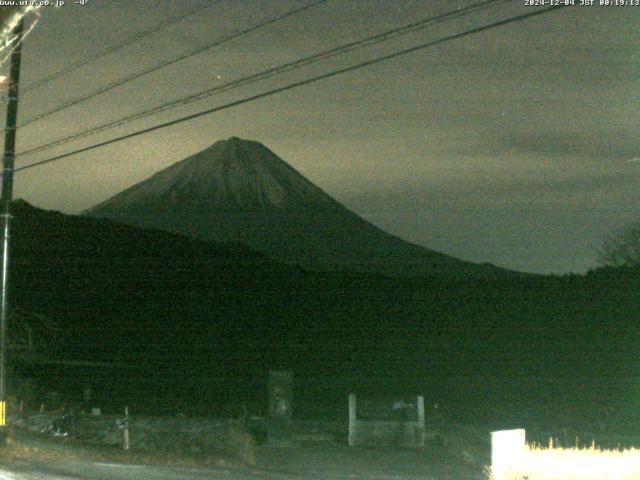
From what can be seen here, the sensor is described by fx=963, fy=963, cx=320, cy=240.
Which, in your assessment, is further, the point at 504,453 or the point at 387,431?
the point at 387,431

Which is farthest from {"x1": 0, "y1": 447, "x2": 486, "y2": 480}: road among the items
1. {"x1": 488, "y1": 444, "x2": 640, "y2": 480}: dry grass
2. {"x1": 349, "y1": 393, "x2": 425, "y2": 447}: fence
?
{"x1": 349, "y1": 393, "x2": 425, "y2": 447}: fence

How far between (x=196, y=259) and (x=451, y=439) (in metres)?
71.3

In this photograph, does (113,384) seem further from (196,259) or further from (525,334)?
(196,259)

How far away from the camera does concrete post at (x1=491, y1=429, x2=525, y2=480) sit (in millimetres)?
13039

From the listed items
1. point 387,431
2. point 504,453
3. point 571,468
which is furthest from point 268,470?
point 387,431

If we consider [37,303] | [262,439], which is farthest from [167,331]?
[262,439]

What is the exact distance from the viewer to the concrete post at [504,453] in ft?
42.8

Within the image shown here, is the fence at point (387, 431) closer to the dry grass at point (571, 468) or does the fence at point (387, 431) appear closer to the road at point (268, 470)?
the road at point (268, 470)

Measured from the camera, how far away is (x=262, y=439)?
82.5ft

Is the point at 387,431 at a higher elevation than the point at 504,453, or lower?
lower

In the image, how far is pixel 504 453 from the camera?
13.3 meters

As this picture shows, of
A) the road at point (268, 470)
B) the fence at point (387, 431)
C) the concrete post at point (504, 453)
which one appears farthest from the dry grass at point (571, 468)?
the fence at point (387, 431)

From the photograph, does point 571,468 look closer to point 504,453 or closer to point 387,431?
point 504,453

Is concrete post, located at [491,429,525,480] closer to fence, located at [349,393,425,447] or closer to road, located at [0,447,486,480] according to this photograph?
road, located at [0,447,486,480]
